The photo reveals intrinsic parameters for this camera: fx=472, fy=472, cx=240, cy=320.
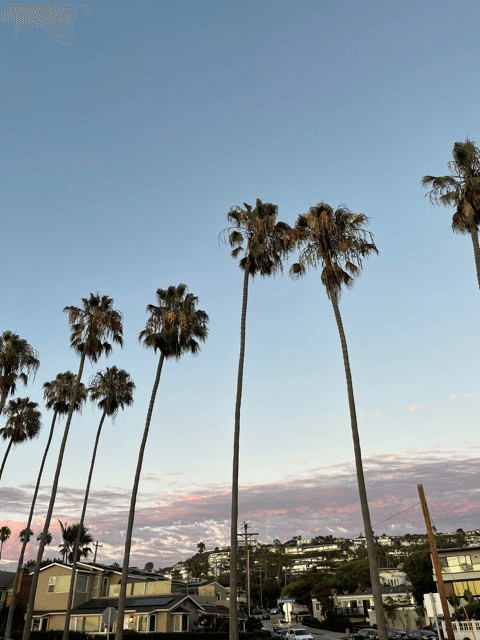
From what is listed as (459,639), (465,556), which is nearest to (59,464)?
(459,639)

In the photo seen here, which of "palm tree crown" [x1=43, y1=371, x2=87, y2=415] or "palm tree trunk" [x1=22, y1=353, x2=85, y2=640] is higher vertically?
"palm tree crown" [x1=43, y1=371, x2=87, y2=415]

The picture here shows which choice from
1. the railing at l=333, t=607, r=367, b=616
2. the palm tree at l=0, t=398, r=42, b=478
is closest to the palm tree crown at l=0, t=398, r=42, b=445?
the palm tree at l=0, t=398, r=42, b=478

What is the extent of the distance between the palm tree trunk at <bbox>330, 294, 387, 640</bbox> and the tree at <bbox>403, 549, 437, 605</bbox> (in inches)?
2389

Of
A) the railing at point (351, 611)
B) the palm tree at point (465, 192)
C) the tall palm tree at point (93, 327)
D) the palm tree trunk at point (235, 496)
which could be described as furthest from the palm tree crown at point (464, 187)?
the railing at point (351, 611)

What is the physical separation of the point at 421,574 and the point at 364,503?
6369 cm

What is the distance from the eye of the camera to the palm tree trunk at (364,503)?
19.4 metres

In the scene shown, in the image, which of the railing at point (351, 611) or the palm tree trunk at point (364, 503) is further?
the railing at point (351, 611)

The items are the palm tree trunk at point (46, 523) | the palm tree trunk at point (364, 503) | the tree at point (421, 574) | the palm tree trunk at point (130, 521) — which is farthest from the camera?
the tree at point (421, 574)

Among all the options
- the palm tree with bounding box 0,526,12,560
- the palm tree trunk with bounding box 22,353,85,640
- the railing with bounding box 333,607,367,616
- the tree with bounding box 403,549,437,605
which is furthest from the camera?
the palm tree with bounding box 0,526,12,560

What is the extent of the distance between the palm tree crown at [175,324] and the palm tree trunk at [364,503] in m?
14.3

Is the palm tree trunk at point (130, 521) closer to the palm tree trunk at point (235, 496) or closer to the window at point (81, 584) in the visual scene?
the palm tree trunk at point (235, 496)

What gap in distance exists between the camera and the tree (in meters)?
71.7

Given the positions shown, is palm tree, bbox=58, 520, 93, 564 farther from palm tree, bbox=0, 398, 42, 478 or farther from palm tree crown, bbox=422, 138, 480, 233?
palm tree crown, bbox=422, 138, 480, 233

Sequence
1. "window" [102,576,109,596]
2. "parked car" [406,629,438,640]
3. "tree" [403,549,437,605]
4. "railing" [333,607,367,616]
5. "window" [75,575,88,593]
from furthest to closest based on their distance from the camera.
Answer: "railing" [333,607,367,616]
"tree" [403,549,437,605]
"window" [102,576,109,596]
"window" [75,575,88,593]
"parked car" [406,629,438,640]
